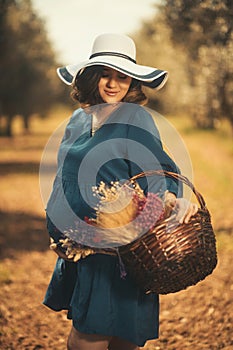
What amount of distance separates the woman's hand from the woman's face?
82 cm

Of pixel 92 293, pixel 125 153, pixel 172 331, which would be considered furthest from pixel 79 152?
pixel 172 331

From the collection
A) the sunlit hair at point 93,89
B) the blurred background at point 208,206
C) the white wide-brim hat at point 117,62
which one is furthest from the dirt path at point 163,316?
the white wide-brim hat at point 117,62

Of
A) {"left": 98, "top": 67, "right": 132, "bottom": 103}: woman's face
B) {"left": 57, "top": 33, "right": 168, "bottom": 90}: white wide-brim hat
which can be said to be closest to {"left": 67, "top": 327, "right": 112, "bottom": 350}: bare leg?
{"left": 98, "top": 67, "right": 132, "bottom": 103}: woman's face

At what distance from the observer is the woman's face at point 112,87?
2967 mm

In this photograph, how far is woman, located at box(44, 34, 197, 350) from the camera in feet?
9.14

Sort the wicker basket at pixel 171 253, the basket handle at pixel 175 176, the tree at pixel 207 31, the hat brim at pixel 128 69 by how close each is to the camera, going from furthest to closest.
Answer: the tree at pixel 207 31 → the hat brim at pixel 128 69 → the basket handle at pixel 175 176 → the wicker basket at pixel 171 253

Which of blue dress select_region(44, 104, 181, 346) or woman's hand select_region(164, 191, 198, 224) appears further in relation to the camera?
blue dress select_region(44, 104, 181, 346)

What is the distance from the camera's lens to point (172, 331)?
4.74m

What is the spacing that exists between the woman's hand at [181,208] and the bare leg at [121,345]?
41.2 inches

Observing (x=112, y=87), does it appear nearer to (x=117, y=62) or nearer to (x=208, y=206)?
(x=117, y=62)

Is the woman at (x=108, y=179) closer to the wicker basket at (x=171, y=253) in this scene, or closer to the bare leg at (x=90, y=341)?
the bare leg at (x=90, y=341)

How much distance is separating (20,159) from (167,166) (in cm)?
1761

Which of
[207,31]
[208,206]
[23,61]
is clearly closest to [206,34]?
[207,31]

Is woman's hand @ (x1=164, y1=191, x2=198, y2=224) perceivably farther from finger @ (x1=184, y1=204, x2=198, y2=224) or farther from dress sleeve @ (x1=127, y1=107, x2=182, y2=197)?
dress sleeve @ (x1=127, y1=107, x2=182, y2=197)
